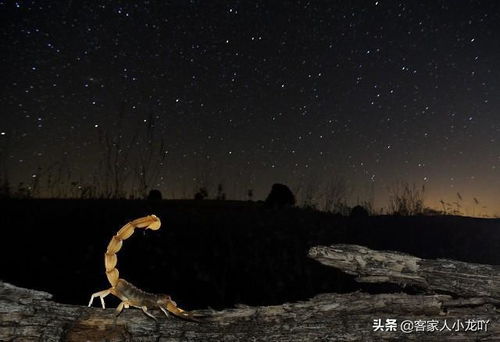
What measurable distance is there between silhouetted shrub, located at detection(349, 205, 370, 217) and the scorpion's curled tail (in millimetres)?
9753

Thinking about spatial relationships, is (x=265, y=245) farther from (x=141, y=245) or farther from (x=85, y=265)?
(x=85, y=265)

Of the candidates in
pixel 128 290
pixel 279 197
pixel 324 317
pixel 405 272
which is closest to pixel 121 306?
pixel 128 290

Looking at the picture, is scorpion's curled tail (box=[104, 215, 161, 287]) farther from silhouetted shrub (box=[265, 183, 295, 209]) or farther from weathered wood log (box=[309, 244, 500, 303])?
silhouetted shrub (box=[265, 183, 295, 209])

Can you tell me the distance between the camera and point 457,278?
4105mm

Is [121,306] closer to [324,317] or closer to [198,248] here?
[324,317]

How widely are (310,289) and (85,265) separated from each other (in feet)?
11.8

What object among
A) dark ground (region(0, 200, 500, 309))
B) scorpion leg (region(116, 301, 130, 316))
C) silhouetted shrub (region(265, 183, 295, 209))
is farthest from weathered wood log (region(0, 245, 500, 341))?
silhouetted shrub (region(265, 183, 295, 209))

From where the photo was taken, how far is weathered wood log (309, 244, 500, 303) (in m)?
4.03

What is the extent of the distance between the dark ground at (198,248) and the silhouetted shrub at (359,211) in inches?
25.5

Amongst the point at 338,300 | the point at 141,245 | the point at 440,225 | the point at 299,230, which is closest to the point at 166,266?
the point at 141,245

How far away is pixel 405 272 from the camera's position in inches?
161

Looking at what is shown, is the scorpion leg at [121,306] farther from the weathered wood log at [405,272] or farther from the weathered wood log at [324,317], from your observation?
the weathered wood log at [405,272]

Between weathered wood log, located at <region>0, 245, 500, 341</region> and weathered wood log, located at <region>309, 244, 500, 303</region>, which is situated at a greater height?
weathered wood log, located at <region>309, 244, 500, 303</region>

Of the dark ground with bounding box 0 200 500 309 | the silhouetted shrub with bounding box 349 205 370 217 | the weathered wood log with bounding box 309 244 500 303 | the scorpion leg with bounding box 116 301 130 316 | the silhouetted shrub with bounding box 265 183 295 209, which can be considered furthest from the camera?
the silhouetted shrub with bounding box 265 183 295 209
